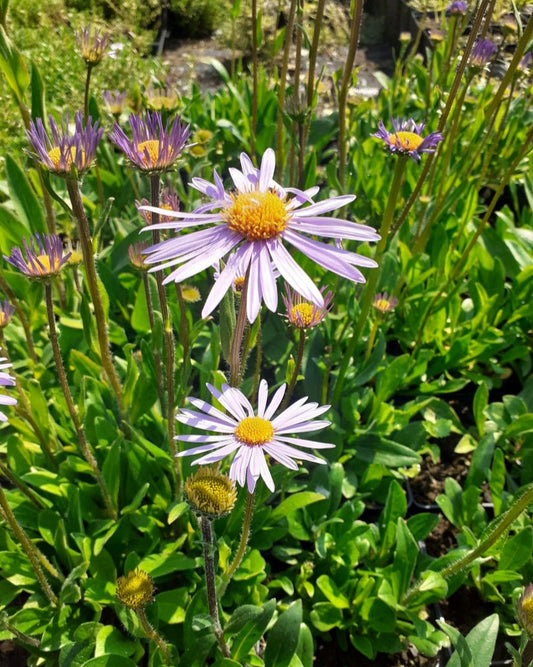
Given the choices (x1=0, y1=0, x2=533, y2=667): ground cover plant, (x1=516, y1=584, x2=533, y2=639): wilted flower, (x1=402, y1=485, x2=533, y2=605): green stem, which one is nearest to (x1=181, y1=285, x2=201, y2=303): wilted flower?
(x1=0, y1=0, x2=533, y2=667): ground cover plant

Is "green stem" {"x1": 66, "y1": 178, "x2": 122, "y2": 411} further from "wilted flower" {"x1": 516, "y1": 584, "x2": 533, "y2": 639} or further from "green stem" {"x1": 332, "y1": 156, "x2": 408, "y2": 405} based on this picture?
"wilted flower" {"x1": 516, "y1": 584, "x2": 533, "y2": 639}

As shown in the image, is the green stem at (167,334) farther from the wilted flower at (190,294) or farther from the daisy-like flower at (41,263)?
the wilted flower at (190,294)

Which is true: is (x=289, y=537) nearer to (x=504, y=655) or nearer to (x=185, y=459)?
(x=185, y=459)

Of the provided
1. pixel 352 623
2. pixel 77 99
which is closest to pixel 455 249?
pixel 352 623

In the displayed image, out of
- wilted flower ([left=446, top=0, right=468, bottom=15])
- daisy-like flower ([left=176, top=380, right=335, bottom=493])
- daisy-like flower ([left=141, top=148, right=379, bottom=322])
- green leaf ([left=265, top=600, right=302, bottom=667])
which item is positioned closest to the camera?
daisy-like flower ([left=141, top=148, right=379, bottom=322])

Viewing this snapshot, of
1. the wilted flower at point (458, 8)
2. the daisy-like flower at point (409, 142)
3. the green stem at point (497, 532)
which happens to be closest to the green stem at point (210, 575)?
the green stem at point (497, 532)
